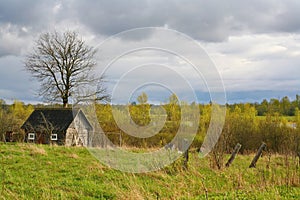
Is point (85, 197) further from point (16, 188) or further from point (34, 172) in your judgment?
point (34, 172)

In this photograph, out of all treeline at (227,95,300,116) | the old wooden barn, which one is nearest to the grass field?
the old wooden barn

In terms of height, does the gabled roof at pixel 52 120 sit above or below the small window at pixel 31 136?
above

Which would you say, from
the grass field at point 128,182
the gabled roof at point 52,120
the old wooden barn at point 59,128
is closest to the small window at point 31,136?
the old wooden barn at point 59,128

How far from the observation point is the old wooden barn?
32.9m

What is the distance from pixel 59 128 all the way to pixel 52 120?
1836mm

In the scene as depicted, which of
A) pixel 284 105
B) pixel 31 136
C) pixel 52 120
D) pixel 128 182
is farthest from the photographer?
pixel 284 105

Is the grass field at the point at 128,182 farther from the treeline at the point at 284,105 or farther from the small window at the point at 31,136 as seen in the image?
the treeline at the point at 284,105

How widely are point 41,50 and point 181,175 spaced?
29.8 m

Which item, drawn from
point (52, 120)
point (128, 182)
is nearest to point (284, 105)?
point (52, 120)

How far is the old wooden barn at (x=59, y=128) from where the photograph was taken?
108 ft

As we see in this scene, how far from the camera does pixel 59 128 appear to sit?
3334 cm

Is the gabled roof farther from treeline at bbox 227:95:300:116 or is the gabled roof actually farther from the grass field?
treeline at bbox 227:95:300:116

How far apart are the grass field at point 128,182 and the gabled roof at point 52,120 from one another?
18707mm

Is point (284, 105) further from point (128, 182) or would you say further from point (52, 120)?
point (128, 182)
